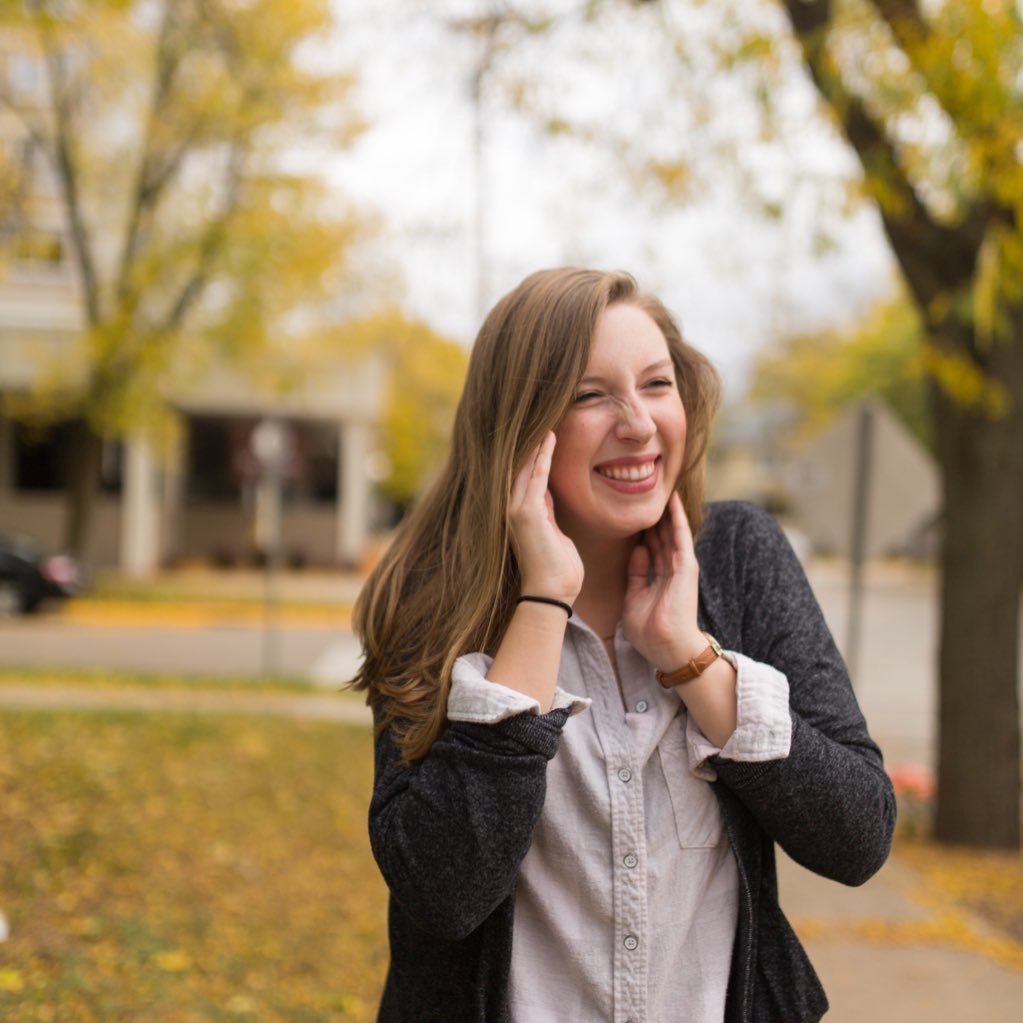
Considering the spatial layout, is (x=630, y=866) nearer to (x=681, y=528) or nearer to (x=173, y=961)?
(x=681, y=528)

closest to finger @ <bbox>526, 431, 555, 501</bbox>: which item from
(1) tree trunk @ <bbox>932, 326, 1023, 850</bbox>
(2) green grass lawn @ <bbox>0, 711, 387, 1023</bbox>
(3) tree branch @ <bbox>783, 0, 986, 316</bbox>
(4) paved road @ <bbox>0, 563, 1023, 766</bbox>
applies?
(2) green grass lawn @ <bbox>0, 711, 387, 1023</bbox>

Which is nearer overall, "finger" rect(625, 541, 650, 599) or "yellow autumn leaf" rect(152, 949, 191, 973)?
"finger" rect(625, 541, 650, 599)

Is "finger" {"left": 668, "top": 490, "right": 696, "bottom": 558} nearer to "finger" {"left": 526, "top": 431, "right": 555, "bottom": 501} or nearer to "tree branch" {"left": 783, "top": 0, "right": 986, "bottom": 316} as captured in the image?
"finger" {"left": 526, "top": 431, "right": 555, "bottom": 501}

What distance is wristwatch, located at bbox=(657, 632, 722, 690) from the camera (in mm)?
1692

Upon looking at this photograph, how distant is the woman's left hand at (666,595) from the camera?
1.70 m

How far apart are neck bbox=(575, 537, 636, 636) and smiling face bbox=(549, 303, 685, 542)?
96 millimetres

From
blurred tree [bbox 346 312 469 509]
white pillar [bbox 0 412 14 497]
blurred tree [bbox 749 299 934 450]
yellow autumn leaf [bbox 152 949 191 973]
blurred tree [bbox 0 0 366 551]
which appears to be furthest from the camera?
blurred tree [bbox 749 299 934 450]

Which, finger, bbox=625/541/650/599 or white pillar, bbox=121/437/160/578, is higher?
finger, bbox=625/541/650/599

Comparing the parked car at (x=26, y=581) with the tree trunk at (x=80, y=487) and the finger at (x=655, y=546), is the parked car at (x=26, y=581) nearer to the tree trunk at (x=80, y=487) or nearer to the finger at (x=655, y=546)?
the tree trunk at (x=80, y=487)

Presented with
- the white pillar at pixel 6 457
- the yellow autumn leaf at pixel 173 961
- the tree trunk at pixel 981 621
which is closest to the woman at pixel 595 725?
the yellow autumn leaf at pixel 173 961

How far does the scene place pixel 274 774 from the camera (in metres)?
6.98

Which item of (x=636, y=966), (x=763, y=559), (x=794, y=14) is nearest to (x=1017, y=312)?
(x=794, y=14)

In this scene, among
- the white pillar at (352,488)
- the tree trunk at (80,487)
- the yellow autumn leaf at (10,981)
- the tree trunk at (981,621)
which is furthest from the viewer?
the white pillar at (352,488)

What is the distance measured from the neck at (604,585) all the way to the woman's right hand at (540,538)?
0.47ft
